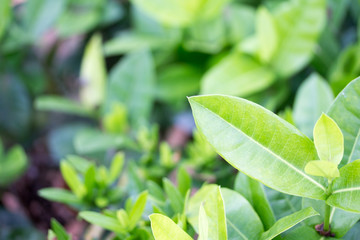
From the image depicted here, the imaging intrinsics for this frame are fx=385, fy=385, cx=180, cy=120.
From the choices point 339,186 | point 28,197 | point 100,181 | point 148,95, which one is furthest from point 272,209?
point 28,197

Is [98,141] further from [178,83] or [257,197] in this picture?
[257,197]

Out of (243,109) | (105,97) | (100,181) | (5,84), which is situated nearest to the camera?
(243,109)

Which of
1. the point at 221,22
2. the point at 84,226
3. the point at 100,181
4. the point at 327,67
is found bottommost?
the point at 84,226

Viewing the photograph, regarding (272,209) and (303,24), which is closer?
(272,209)

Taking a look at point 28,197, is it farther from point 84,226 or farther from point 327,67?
point 327,67

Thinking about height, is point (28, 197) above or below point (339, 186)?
below

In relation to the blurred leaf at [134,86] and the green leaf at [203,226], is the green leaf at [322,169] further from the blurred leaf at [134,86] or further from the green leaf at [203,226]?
the blurred leaf at [134,86]

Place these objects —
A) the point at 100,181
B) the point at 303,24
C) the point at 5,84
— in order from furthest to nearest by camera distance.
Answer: the point at 5,84
the point at 303,24
the point at 100,181

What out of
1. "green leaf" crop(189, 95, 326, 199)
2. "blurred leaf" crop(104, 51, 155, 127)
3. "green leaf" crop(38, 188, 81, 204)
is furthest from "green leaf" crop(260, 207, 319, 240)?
"blurred leaf" crop(104, 51, 155, 127)
